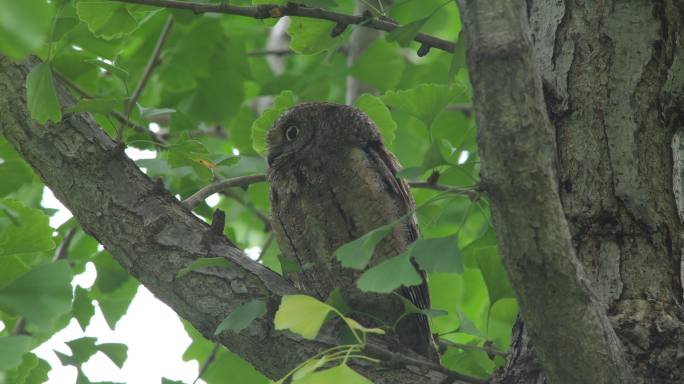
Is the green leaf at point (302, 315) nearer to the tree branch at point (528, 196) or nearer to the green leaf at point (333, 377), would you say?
the green leaf at point (333, 377)

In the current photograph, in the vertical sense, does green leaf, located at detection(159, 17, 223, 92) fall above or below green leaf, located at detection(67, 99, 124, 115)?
above

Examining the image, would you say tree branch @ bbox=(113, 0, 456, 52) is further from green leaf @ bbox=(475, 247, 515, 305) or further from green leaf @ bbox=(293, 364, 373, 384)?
green leaf @ bbox=(293, 364, 373, 384)

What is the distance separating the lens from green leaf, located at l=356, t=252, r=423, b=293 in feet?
4.86

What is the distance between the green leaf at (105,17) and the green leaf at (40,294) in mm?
684

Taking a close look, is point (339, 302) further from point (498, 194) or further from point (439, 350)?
point (439, 350)

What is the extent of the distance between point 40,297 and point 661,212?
142cm

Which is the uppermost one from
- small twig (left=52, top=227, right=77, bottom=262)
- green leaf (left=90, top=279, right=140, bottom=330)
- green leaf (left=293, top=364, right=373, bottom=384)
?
small twig (left=52, top=227, right=77, bottom=262)

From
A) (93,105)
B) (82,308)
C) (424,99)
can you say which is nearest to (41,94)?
(93,105)

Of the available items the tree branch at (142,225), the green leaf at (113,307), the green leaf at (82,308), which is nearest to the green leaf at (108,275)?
the green leaf at (113,307)

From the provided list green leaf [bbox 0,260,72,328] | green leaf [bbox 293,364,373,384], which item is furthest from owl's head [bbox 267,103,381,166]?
green leaf [bbox 293,364,373,384]

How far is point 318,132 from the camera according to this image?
9.96 ft

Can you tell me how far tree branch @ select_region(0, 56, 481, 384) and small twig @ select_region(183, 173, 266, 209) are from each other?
0.25 feet

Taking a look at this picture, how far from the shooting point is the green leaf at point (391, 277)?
1.48 m

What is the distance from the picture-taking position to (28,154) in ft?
7.29
